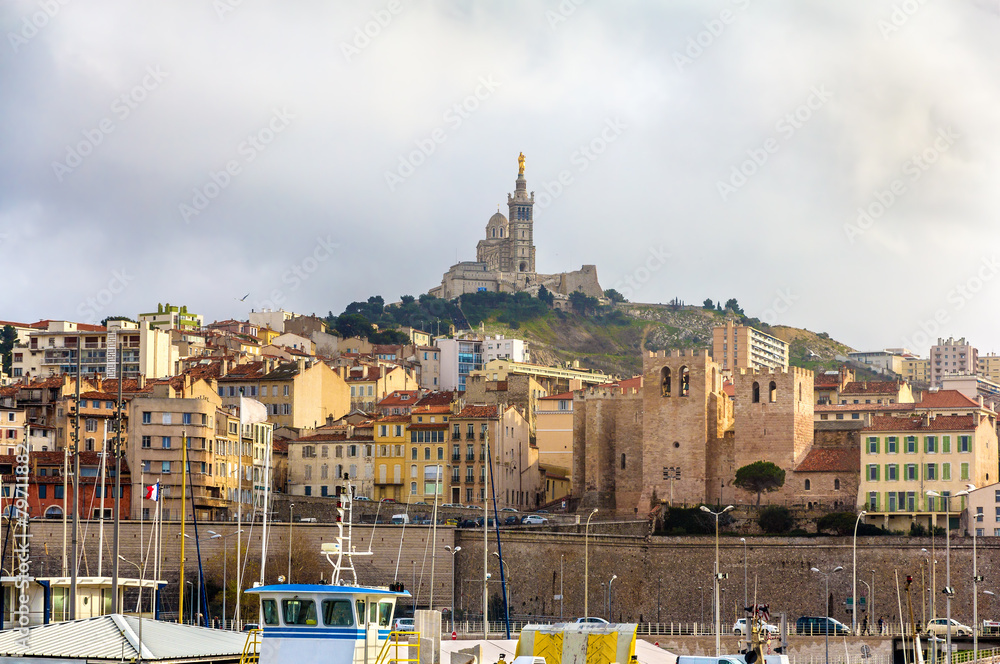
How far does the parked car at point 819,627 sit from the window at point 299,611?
42960mm

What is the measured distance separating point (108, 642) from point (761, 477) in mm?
64330

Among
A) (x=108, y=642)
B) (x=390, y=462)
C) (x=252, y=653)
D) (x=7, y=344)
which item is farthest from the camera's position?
(x=7, y=344)

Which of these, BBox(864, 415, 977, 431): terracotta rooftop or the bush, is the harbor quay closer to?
the bush

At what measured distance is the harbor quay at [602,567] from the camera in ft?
255

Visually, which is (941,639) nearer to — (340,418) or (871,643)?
(871,643)

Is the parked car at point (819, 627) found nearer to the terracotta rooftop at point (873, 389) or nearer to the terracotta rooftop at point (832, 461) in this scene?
the terracotta rooftop at point (832, 461)

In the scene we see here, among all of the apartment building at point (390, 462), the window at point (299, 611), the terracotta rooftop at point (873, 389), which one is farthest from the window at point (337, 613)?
the terracotta rooftop at point (873, 389)

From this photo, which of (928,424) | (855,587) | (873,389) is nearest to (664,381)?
(928,424)

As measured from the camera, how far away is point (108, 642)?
33375 millimetres

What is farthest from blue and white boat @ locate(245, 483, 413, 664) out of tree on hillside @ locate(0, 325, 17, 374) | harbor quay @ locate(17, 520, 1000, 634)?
tree on hillside @ locate(0, 325, 17, 374)

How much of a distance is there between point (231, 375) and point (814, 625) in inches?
1997

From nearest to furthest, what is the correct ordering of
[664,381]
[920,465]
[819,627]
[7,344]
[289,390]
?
[819,627], [920,465], [664,381], [289,390], [7,344]

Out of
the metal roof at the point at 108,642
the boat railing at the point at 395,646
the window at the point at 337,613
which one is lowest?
the metal roof at the point at 108,642

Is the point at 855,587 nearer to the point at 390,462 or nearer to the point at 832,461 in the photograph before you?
the point at 832,461
